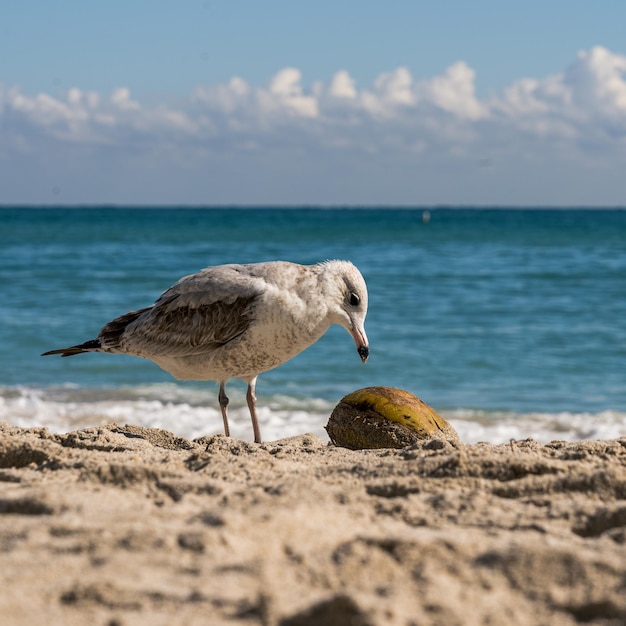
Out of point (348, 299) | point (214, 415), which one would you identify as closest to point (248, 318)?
point (348, 299)

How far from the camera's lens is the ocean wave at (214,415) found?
7.40 metres

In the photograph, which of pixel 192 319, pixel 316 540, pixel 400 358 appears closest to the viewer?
pixel 316 540

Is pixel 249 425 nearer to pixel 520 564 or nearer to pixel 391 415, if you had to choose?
pixel 391 415

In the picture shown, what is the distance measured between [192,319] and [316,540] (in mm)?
3025

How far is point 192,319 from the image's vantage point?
17.4 ft

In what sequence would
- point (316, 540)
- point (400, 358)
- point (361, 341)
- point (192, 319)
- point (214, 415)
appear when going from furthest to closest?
point (400, 358), point (214, 415), point (192, 319), point (361, 341), point (316, 540)

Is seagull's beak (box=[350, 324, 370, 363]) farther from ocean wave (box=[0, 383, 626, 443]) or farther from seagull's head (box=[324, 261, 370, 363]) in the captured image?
ocean wave (box=[0, 383, 626, 443])

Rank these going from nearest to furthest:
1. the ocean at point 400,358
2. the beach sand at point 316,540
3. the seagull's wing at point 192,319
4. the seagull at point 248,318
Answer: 1. the beach sand at point 316,540
2. the seagull at point 248,318
3. the seagull's wing at point 192,319
4. the ocean at point 400,358

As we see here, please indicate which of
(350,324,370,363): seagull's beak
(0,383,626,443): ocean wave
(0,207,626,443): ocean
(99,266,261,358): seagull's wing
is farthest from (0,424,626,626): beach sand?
(0,207,626,443): ocean

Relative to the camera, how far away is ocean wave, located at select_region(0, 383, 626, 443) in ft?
24.3

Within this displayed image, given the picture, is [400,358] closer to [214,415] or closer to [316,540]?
[214,415]

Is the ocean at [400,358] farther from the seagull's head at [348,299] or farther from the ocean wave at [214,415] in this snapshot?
the seagull's head at [348,299]

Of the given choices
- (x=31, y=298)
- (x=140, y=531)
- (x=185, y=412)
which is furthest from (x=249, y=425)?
(x=31, y=298)

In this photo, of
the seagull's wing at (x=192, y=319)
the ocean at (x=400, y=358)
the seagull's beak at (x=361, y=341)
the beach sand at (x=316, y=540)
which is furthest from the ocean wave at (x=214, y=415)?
the beach sand at (x=316, y=540)
